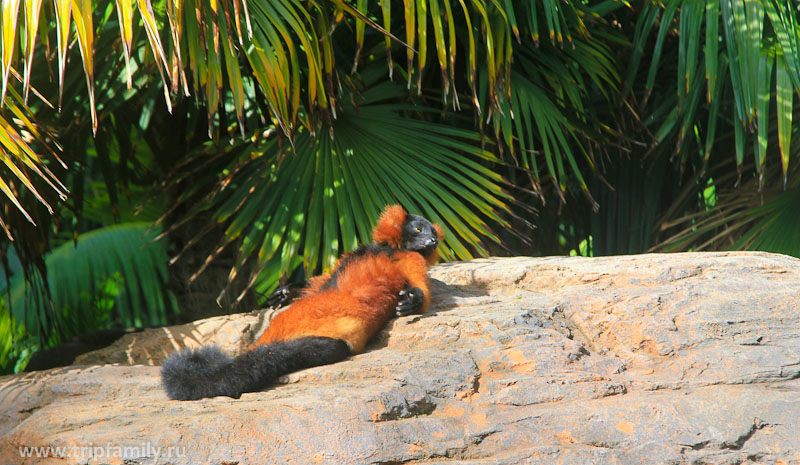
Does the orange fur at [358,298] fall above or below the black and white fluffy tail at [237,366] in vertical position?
above

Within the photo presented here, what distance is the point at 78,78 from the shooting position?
418cm

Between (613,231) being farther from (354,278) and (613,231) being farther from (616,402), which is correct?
(616,402)

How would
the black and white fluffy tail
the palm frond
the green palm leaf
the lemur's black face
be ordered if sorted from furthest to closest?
the green palm leaf < the palm frond < the lemur's black face < the black and white fluffy tail

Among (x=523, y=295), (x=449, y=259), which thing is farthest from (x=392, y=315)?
(x=449, y=259)

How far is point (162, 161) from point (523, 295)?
278cm

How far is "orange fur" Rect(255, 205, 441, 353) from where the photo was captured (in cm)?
300

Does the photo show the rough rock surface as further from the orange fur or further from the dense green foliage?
the dense green foliage

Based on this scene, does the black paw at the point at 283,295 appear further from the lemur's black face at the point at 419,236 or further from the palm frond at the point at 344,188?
the lemur's black face at the point at 419,236

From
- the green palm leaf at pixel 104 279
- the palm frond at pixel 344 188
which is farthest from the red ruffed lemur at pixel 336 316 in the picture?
the green palm leaf at pixel 104 279

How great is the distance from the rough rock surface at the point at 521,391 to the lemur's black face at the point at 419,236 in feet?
1.05

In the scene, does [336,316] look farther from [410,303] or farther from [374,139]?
[374,139]

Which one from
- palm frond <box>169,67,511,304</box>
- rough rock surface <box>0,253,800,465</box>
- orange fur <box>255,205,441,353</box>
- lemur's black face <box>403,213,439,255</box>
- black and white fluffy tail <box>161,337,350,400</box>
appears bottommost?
rough rock surface <box>0,253,800,465</box>

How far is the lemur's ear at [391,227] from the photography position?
3.73 m

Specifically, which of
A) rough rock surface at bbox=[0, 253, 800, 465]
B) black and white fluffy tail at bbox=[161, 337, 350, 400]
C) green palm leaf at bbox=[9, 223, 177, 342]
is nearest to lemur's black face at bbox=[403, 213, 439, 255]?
rough rock surface at bbox=[0, 253, 800, 465]
